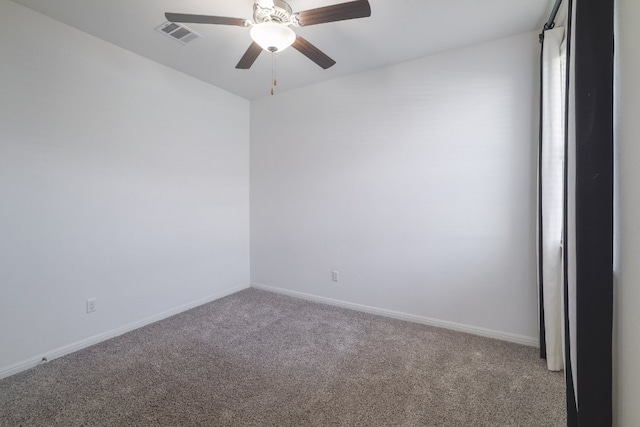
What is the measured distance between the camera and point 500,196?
2506 millimetres

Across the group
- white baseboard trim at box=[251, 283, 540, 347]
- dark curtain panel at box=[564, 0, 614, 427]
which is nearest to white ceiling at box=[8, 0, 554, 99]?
dark curtain panel at box=[564, 0, 614, 427]

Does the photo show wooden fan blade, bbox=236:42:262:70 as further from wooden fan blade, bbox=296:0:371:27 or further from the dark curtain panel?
the dark curtain panel

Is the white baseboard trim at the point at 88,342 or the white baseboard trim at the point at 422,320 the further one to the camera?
the white baseboard trim at the point at 422,320

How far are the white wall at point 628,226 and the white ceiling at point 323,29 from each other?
1387 millimetres

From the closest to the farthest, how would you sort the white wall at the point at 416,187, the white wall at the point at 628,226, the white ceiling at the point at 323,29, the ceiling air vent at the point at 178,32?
the white wall at the point at 628,226 < the white ceiling at the point at 323,29 < the ceiling air vent at the point at 178,32 < the white wall at the point at 416,187

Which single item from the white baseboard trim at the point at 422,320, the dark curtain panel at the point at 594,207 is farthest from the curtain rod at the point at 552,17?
the white baseboard trim at the point at 422,320

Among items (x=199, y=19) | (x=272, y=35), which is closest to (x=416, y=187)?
(x=272, y=35)

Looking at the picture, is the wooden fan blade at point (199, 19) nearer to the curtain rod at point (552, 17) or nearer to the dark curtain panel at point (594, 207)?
the dark curtain panel at point (594, 207)

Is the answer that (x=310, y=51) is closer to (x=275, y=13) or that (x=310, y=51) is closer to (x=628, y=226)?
(x=275, y=13)

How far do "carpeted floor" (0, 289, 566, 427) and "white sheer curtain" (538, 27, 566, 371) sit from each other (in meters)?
0.34

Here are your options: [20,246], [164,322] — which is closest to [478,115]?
[164,322]

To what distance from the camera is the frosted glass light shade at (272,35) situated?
1.70 metres

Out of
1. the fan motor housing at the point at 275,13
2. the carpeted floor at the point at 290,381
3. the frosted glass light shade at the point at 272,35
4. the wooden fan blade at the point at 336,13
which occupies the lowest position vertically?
the carpeted floor at the point at 290,381

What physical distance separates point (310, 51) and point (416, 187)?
1.61 meters
